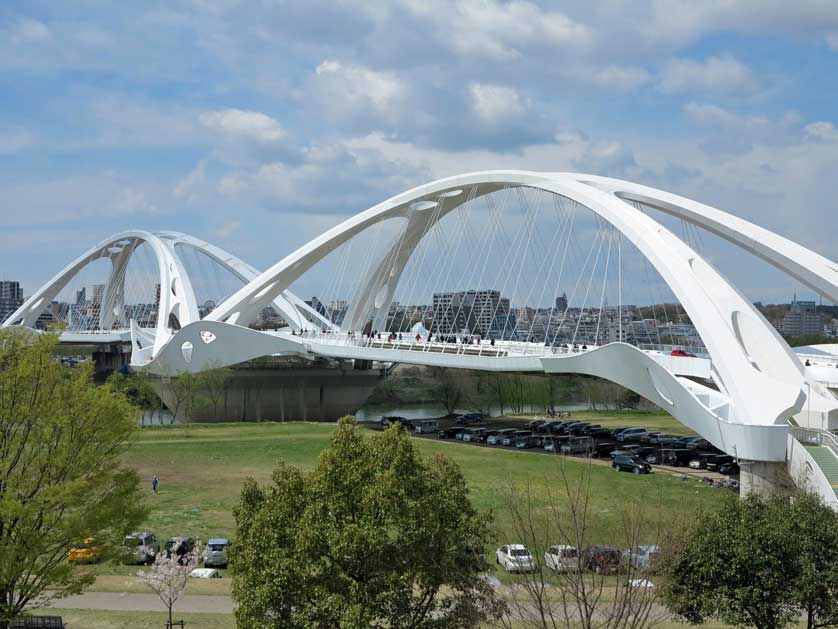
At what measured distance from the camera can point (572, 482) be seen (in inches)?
1096

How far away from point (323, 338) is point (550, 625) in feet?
131

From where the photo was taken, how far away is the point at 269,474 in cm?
3136

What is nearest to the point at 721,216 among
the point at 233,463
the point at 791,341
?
the point at 233,463

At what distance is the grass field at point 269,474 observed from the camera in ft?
77.4

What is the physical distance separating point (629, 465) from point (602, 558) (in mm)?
18747

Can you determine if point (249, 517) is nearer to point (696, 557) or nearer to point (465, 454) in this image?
point (696, 557)

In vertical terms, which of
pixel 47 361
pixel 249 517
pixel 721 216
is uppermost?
pixel 721 216

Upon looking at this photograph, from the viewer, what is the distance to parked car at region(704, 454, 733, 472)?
3194 centimetres

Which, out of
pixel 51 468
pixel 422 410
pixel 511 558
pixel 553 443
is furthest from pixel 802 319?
pixel 51 468

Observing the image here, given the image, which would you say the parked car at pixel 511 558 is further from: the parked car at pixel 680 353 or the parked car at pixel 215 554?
the parked car at pixel 680 353

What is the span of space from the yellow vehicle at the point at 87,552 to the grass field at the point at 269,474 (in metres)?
1.57

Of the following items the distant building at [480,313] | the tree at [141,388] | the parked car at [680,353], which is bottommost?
the tree at [141,388]

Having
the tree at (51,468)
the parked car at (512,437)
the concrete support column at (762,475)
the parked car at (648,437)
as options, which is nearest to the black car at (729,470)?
the concrete support column at (762,475)

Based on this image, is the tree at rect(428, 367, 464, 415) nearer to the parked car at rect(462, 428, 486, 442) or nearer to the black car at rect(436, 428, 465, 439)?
the black car at rect(436, 428, 465, 439)
